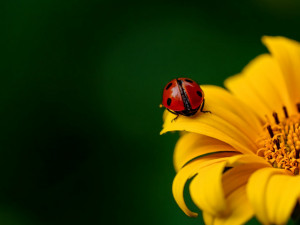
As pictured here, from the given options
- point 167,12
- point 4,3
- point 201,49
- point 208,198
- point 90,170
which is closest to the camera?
point 208,198

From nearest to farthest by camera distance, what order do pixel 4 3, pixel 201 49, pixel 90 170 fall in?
pixel 90 170 < pixel 4 3 < pixel 201 49

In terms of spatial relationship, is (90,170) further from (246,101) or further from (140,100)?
(246,101)

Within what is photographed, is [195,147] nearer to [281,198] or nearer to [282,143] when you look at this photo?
[282,143]

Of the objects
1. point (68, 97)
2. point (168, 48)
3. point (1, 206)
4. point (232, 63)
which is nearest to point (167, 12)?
point (168, 48)

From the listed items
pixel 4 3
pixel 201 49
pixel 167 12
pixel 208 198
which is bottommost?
pixel 208 198

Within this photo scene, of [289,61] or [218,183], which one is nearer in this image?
[218,183]

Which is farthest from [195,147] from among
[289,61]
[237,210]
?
[289,61]

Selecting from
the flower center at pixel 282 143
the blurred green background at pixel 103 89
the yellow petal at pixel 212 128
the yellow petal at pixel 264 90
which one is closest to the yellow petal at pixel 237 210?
the yellow petal at pixel 212 128

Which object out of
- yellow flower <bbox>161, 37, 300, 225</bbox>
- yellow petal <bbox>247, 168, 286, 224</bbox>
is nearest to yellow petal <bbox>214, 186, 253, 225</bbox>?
yellow flower <bbox>161, 37, 300, 225</bbox>
